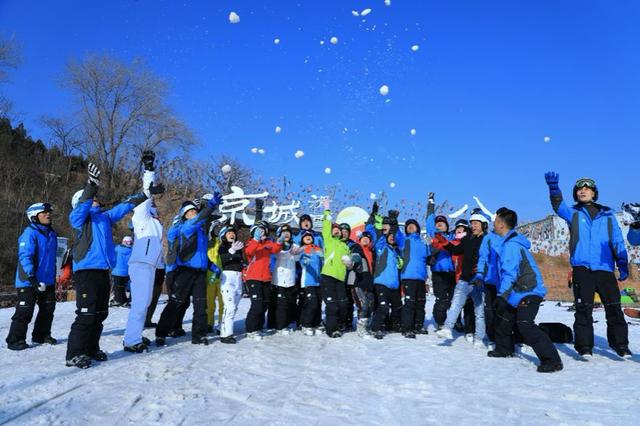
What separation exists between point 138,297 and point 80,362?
118 cm

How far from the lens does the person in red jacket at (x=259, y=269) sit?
323 inches

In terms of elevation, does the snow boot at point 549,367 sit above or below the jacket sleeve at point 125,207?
below

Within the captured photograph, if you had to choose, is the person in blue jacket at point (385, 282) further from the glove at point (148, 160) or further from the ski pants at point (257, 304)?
the glove at point (148, 160)

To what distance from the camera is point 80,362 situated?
5566 mm

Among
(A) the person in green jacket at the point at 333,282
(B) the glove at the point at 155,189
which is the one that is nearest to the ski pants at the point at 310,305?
(A) the person in green jacket at the point at 333,282

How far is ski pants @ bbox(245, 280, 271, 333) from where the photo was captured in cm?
811

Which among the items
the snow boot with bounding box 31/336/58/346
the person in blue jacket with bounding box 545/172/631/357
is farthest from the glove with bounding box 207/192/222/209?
the person in blue jacket with bounding box 545/172/631/357

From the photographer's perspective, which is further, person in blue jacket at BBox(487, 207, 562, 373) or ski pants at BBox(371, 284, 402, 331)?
ski pants at BBox(371, 284, 402, 331)

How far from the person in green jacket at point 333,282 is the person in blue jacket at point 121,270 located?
553cm

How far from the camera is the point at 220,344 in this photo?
7.45 metres

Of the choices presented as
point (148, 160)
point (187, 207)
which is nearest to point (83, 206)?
point (148, 160)

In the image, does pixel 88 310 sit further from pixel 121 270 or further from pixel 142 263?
pixel 121 270

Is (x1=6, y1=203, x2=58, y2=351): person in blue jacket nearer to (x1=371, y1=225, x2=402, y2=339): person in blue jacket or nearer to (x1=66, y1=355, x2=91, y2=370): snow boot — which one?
A: (x1=66, y1=355, x2=91, y2=370): snow boot

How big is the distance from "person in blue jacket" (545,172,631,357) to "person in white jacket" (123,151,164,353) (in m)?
5.46
